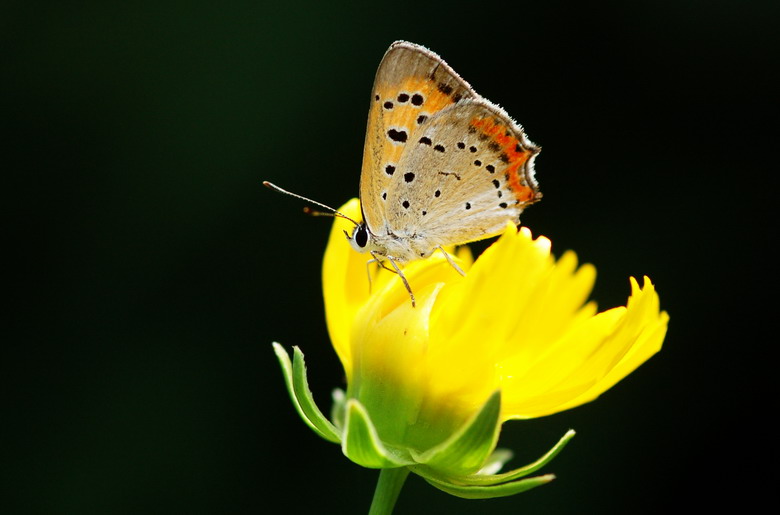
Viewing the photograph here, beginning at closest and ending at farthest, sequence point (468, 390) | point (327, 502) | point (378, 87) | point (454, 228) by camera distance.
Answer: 1. point (468, 390)
2. point (378, 87)
3. point (454, 228)
4. point (327, 502)

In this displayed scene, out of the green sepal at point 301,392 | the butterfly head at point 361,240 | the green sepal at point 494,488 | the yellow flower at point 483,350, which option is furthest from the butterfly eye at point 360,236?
the green sepal at point 494,488

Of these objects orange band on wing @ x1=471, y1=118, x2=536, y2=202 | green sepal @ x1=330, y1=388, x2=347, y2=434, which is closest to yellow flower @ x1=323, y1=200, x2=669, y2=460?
green sepal @ x1=330, y1=388, x2=347, y2=434

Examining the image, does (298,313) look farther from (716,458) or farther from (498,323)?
(498,323)

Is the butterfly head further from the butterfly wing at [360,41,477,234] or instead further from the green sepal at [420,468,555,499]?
the green sepal at [420,468,555,499]

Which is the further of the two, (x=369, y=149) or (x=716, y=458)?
(x=716, y=458)

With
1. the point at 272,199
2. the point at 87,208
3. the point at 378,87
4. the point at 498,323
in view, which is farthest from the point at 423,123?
the point at 87,208

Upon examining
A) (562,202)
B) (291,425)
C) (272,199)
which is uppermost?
(562,202)

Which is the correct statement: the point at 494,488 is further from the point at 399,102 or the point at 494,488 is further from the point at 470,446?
the point at 399,102
